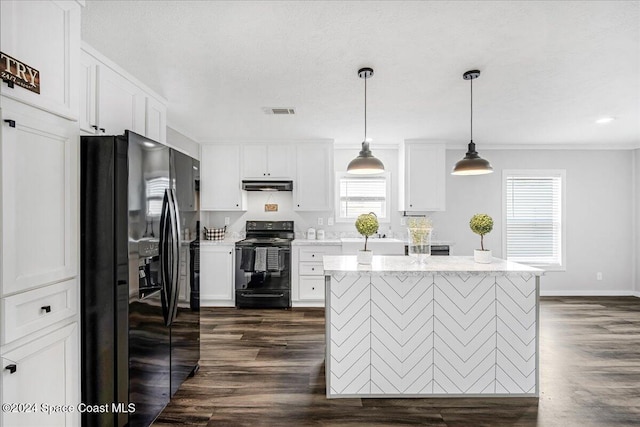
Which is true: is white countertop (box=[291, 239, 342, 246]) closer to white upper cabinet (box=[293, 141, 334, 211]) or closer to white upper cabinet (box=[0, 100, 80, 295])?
white upper cabinet (box=[293, 141, 334, 211])

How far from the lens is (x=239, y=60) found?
2445 mm

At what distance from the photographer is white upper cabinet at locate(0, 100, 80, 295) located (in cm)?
132

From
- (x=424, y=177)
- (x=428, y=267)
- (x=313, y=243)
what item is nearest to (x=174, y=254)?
(x=428, y=267)

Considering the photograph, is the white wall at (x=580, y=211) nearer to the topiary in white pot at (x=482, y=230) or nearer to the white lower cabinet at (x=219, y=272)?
the topiary in white pot at (x=482, y=230)

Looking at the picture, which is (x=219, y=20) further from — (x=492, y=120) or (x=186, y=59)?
(x=492, y=120)

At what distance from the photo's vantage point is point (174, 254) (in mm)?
2178

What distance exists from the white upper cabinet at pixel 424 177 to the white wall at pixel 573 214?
424 mm

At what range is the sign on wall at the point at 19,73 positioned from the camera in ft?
4.24

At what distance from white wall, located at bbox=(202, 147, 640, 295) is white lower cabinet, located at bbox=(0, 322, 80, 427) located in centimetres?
377

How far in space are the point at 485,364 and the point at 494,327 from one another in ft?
0.90

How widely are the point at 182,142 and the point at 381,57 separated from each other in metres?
3.23

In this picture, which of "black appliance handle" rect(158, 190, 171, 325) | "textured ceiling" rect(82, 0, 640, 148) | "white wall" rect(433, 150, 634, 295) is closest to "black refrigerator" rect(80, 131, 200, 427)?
"black appliance handle" rect(158, 190, 171, 325)

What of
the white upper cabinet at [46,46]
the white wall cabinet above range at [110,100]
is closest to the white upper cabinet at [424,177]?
the white wall cabinet above range at [110,100]

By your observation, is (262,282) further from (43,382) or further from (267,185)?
(43,382)
